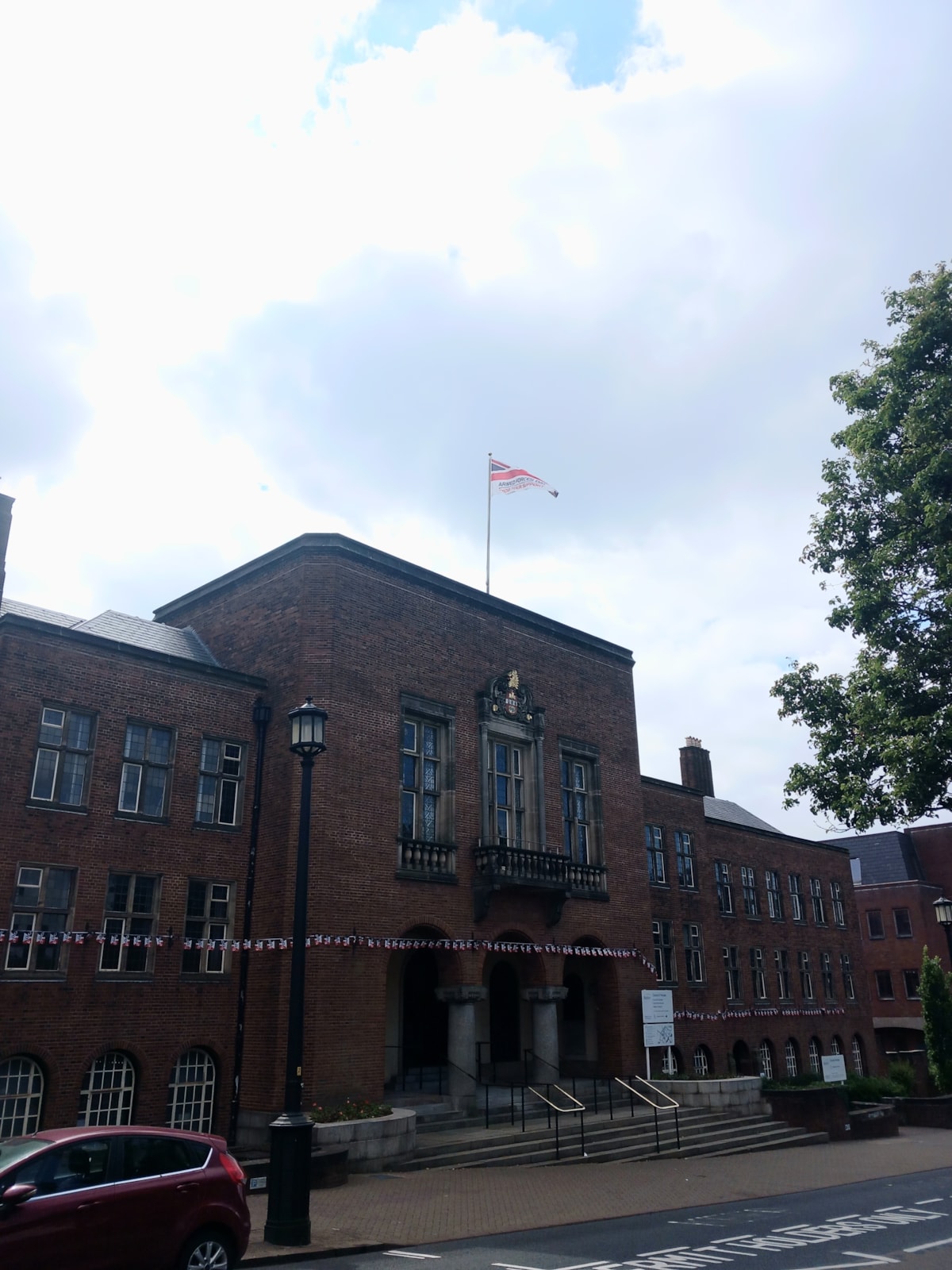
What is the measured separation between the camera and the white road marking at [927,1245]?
452 inches

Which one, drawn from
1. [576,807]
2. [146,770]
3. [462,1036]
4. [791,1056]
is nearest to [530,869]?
[576,807]

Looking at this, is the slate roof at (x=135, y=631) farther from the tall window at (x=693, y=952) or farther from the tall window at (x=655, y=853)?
the tall window at (x=693, y=952)

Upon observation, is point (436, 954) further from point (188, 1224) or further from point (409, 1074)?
point (188, 1224)

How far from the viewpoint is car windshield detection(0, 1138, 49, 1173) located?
8586 millimetres

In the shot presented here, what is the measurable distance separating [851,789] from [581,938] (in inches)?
371

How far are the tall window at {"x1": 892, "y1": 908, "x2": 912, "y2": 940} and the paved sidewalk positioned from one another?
34.1m

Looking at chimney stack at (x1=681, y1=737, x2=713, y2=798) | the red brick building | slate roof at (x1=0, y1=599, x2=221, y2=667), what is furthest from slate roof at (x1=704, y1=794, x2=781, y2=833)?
slate roof at (x1=0, y1=599, x2=221, y2=667)

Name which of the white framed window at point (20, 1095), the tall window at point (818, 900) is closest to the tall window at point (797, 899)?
the tall window at point (818, 900)

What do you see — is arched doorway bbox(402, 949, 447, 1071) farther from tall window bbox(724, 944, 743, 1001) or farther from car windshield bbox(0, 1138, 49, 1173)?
car windshield bbox(0, 1138, 49, 1173)

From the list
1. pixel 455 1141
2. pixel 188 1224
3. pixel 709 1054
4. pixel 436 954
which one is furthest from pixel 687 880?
pixel 188 1224

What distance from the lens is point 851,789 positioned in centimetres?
1966

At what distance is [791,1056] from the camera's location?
37500 millimetres

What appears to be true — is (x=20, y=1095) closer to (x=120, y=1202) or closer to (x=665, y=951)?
(x=120, y=1202)

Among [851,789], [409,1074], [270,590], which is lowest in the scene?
[409,1074]
